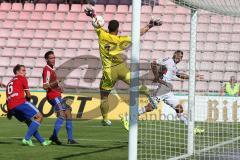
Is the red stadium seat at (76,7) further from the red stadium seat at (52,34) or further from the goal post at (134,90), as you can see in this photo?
the goal post at (134,90)

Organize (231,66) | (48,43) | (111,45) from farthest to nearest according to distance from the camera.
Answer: (48,43), (231,66), (111,45)

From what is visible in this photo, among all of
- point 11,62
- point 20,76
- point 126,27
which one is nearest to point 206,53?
point 126,27

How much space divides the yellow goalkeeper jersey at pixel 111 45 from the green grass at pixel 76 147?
1599 millimetres

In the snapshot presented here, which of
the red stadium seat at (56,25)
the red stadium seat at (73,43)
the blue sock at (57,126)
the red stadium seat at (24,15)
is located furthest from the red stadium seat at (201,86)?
the blue sock at (57,126)

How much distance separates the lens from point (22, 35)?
1105 inches

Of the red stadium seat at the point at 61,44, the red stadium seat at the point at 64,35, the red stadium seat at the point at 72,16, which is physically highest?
the red stadium seat at the point at 72,16

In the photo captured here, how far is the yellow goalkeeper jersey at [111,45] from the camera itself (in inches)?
449

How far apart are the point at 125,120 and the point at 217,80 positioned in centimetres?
1037

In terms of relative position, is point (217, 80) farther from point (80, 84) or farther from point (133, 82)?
point (133, 82)

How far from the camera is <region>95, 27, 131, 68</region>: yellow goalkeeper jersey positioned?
1140cm

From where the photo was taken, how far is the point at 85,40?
27016 millimetres

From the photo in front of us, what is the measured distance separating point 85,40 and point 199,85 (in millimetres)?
5859

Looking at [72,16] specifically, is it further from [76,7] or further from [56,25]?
[56,25]

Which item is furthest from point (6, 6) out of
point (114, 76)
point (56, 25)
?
point (114, 76)
